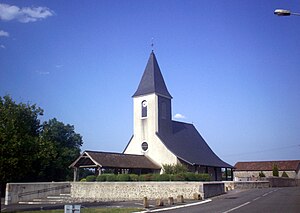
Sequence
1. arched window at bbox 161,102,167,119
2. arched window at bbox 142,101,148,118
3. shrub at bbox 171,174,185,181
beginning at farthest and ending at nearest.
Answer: arched window at bbox 161,102,167,119
arched window at bbox 142,101,148,118
shrub at bbox 171,174,185,181

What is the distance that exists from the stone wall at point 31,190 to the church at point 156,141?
4.05 metres

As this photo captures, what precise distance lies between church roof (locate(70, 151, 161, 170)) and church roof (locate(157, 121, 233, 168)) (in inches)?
163

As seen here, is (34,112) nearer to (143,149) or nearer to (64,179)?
(64,179)

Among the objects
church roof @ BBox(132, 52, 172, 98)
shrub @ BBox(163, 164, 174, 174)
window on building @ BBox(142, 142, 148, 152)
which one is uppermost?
church roof @ BBox(132, 52, 172, 98)

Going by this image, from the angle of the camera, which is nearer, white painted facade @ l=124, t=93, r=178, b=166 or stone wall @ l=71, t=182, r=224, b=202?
stone wall @ l=71, t=182, r=224, b=202

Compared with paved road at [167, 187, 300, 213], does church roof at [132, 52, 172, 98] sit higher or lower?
higher

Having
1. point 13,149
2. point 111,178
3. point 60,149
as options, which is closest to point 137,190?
point 111,178

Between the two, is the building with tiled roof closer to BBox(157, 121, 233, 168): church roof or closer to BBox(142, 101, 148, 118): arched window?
BBox(157, 121, 233, 168): church roof

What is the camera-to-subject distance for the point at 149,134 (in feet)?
149

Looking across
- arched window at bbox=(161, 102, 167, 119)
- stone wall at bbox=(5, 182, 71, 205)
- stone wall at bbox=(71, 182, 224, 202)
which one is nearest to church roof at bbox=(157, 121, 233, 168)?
arched window at bbox=(161, 102, 167, 119)

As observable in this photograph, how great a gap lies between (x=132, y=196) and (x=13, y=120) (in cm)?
1397

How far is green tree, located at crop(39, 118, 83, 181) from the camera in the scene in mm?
44000

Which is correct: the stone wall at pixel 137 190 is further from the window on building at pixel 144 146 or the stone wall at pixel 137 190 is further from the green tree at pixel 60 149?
the window on building at pixel 144 146

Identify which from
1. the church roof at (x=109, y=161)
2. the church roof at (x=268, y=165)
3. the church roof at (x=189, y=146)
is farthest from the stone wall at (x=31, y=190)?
the church roof at (x=268, y=165)
